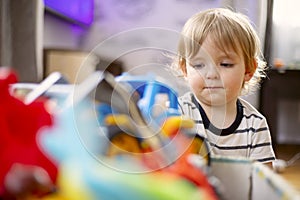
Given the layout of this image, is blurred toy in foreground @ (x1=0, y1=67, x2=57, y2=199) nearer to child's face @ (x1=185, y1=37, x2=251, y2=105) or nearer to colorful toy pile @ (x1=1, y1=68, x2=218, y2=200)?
colorful toy pile @ (x1=1, y1=68, x2=218, y2=200)

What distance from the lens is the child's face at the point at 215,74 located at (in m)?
0.55

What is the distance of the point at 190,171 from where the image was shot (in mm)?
332

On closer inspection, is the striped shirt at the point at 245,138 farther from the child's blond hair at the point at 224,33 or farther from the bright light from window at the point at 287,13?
the bright light from window at the point at 287,13

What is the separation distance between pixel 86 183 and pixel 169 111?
0.79 feet

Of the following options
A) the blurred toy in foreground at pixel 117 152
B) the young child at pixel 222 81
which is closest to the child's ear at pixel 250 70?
the young child at pixel 222 81

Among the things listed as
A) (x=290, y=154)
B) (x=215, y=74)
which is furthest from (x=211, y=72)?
(x=290, y=154)

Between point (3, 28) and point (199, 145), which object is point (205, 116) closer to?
point (199, 145)

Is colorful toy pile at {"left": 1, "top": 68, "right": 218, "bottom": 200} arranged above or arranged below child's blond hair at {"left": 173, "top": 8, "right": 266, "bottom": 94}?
below

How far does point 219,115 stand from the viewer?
60 centimetres

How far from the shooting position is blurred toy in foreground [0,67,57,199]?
0.99 ft

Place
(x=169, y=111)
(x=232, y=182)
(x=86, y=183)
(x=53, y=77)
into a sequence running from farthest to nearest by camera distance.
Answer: (x=53, y=77)
(x=169, y=111)
(x=232, y=182)
(x=86, y=183)

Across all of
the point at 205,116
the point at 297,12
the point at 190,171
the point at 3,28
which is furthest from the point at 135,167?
the point at 297,12

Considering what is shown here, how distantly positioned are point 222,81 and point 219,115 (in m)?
0.05

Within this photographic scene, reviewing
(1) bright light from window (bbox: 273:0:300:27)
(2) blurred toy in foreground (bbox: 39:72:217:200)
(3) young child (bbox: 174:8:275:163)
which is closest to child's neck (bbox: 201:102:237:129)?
(3) young child (bbox: 174:8:275:163)
